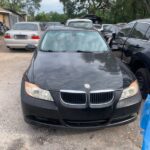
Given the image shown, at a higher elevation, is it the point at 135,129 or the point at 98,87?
the point at 98,87

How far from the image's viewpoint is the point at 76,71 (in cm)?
421

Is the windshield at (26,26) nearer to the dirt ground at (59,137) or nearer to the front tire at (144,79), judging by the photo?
the front tire at (144,79)

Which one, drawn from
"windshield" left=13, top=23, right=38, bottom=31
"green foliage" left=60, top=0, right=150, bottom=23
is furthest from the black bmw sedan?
"green foliage" left=60, top=0, right=150, bottom=23

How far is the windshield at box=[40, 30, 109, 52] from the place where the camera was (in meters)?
5.38

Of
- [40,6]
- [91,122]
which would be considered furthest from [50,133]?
[40,6]

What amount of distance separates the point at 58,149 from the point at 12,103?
1.99 m

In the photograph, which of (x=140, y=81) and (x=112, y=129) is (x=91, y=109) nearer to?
(x=112, y=129)

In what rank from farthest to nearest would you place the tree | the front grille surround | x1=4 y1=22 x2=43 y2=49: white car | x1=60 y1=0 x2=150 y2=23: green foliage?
the tree < x1=60 y1=0 x2=150 y2=23: green foliage < x1=4 y1=22 x2=43 y2=49: white car < the front grille surround

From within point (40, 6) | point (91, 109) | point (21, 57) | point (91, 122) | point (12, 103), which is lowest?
point (40, 6)

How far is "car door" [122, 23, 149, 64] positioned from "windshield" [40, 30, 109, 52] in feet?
2.36

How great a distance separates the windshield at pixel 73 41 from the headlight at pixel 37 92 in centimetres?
156

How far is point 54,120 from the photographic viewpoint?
378cm

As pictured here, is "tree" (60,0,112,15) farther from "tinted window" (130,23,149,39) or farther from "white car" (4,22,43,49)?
"tinted window" (130,23,149,39)

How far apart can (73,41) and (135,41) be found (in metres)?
1.47
